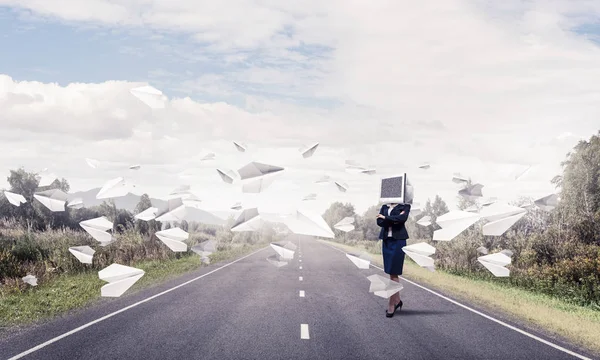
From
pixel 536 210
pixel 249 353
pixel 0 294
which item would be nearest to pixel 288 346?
pixel 249 353

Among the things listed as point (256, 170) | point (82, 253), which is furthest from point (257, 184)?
point (82, 253)

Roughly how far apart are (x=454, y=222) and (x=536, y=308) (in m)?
3.90

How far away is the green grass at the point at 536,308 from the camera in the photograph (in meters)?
9.66

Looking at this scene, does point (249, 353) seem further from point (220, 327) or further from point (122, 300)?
point (122, 300)

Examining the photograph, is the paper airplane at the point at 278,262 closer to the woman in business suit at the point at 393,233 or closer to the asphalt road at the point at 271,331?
the asphalt road at the point at 271,331

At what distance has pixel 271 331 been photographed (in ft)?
28.9

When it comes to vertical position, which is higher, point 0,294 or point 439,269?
point 0,294

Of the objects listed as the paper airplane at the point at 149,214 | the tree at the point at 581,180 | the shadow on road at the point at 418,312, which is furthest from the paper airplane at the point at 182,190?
the tree at the point at 581,180

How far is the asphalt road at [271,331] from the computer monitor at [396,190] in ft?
7.34

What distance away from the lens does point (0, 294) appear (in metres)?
13.2

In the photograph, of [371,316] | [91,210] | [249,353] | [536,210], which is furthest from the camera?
[91,210]

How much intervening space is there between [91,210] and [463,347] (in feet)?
203

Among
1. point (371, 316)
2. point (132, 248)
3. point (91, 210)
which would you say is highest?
point (371, 316)

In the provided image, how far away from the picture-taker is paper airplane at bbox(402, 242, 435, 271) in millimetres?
10422
